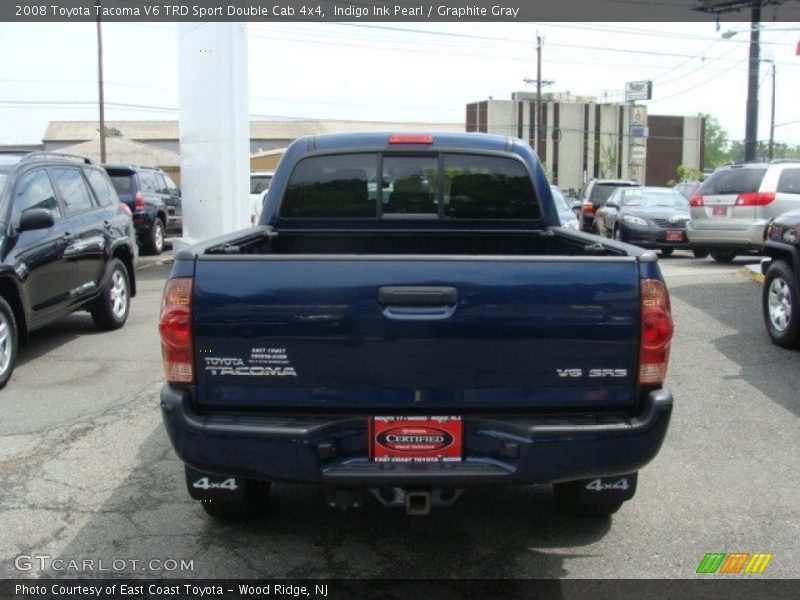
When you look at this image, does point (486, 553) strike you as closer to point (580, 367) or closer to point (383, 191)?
point (580, 367)

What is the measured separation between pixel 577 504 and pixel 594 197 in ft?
64.3

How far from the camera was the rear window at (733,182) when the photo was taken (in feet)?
43.7

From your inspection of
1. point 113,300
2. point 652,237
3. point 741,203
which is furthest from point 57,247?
point 652,237

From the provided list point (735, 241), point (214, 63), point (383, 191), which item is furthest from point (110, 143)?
point (383, 191)

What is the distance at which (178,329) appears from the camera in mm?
3357

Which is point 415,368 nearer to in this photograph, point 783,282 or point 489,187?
point 489,187

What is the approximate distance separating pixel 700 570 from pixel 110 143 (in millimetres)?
67101

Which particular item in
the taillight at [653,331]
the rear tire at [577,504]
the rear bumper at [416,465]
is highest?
the taillight at [653,331]

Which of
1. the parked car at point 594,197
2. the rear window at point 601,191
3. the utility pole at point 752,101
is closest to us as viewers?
the parked car at point 594,197

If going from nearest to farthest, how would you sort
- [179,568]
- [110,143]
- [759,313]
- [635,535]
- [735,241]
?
[179,568] → [635,535] → [759,313] → [735,241] → [110,143]

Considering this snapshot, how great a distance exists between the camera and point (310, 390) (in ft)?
11.0

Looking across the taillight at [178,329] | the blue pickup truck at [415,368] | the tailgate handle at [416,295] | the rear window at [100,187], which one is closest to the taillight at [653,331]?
the blue pickup truck at [415,368]

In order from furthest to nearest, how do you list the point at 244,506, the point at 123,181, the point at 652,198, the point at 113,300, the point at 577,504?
the point at 652,198
the point at 123,181
the point at 113,300
the point at 577,504
the point at 244,506

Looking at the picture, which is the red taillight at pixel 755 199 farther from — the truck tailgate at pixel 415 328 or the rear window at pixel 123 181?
the rear window at pixel 123 181
